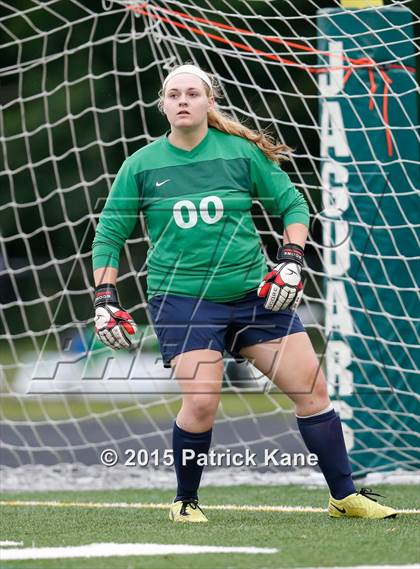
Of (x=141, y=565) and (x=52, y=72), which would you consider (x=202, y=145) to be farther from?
(x=52, y=72)

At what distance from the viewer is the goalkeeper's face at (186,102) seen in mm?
4207

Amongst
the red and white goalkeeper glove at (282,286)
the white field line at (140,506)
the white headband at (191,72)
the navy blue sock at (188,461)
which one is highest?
the white headband at (191,72)

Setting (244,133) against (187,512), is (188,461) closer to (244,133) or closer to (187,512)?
(187,512)

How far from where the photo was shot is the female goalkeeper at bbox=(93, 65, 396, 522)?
4164mm

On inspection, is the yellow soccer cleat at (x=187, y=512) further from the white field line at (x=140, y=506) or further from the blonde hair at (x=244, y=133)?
the blonde hair at (x=244, y=133)

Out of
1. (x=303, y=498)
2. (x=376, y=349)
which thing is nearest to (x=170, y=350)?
(x=303, y=498)

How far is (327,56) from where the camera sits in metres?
5.95

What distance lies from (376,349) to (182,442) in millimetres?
1915

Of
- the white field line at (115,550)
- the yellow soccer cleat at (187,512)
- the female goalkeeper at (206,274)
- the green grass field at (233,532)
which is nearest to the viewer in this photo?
the green grass field at (233,532)

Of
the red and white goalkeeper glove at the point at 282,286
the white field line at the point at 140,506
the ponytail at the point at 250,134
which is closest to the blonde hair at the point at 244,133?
the ponytail at the point at 250,134

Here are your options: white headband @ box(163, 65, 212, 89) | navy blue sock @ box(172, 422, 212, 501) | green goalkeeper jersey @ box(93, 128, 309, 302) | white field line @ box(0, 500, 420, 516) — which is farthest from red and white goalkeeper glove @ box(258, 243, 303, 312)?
white field line @ box(0, 500, 420, 516)

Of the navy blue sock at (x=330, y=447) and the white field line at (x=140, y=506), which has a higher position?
the navy blue sock at (x=330, y=447)

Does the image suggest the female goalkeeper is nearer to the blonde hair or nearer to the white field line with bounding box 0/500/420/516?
the blonde hair

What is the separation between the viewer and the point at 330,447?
425cm
